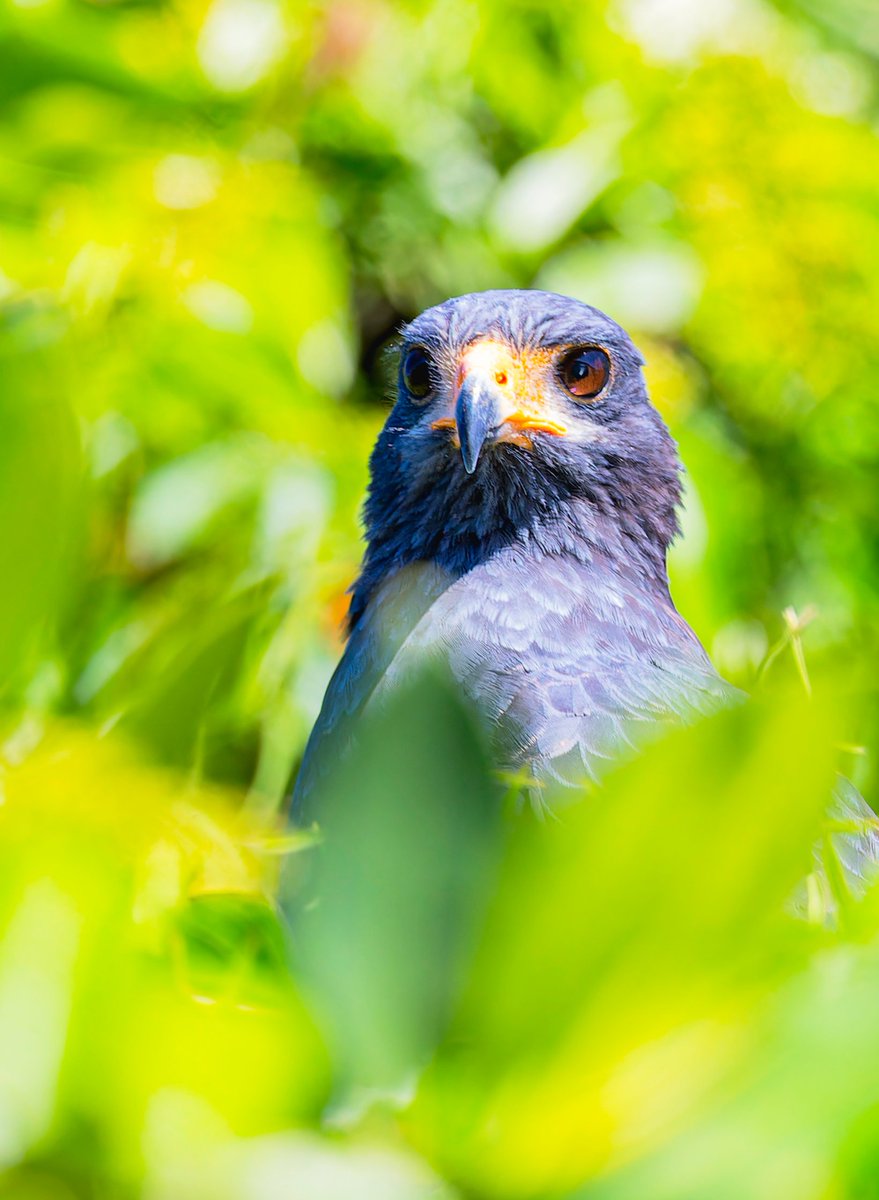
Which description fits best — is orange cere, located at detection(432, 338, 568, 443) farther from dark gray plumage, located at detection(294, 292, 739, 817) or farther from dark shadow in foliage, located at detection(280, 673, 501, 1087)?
dark shadow in foliage, located at detection(280, 673, 501, 1087)

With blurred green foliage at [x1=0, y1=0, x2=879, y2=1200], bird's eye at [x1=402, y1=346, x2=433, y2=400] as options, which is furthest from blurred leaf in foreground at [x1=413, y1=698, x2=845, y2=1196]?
bird's eye at [x1=402, y1=346, x2=433, y2=400]

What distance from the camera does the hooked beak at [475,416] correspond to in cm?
197

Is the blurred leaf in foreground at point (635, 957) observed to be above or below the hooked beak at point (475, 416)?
above

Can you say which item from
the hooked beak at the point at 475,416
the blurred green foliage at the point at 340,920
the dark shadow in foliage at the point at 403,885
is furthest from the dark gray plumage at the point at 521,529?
the dark shadow in foliage at the point at 403,885

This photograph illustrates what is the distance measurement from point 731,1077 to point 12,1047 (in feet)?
0.55

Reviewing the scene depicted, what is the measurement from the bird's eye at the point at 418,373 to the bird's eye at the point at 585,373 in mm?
231

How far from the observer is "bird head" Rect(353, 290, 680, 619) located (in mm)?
2166

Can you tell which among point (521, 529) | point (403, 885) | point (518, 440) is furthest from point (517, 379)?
point (403, 885)

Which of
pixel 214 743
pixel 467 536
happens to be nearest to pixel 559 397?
pixel 467 536

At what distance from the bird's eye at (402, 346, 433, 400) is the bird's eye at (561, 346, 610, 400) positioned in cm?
23

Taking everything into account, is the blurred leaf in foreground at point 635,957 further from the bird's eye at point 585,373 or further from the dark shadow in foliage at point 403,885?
the bird's eye at point 585,373

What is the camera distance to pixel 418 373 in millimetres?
2295

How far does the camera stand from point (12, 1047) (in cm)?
31

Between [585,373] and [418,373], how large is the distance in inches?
11.3
